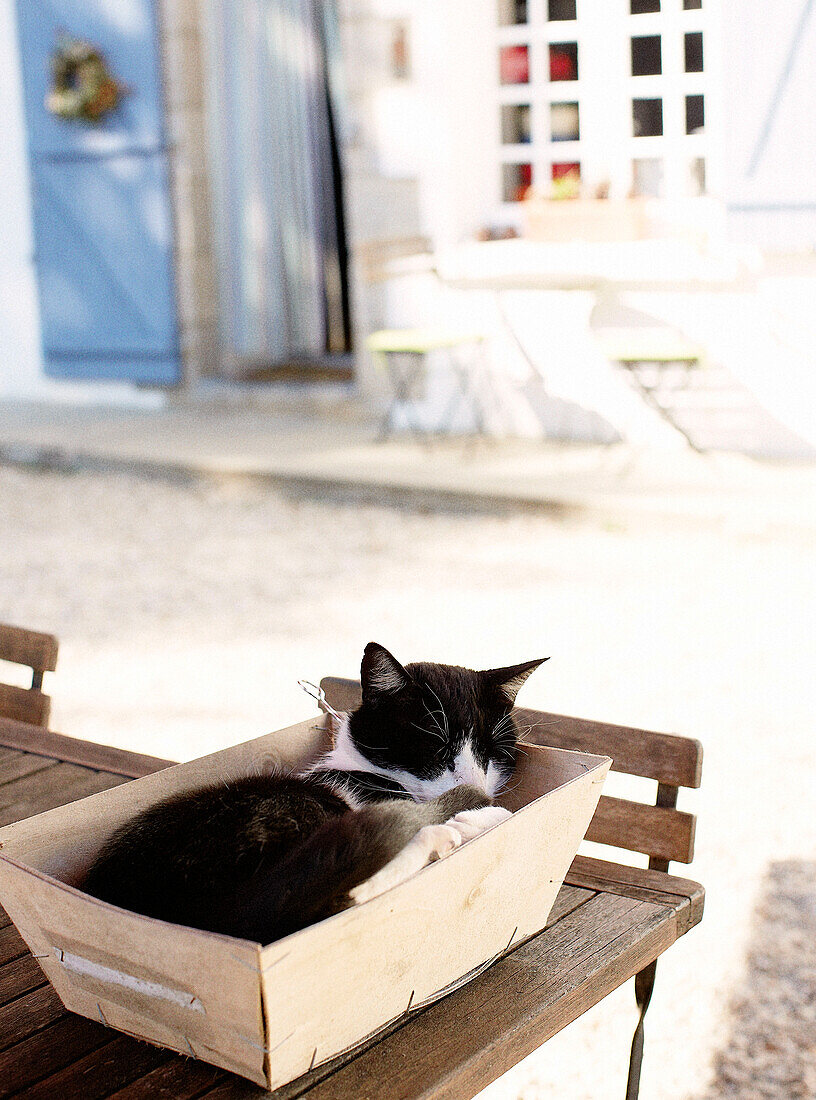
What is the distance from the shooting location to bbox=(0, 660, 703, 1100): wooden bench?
897 millimetres

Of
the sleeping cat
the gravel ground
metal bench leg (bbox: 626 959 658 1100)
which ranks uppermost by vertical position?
the sleeping cat

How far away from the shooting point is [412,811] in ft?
3.05

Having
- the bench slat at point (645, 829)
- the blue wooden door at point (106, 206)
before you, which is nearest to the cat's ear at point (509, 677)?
the bench slat at point (645, 829)

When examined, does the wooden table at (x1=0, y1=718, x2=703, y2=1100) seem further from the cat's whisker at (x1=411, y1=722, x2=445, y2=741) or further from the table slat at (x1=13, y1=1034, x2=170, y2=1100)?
the cat's whisker at (x1=411, y1=722, x2=445, y2=741)

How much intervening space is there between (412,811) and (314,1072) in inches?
7.8

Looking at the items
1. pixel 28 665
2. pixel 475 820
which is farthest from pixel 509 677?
pixel 28 665

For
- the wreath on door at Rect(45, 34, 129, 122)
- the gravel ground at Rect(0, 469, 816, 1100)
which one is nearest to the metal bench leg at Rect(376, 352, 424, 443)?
the gravel ground at Rect(0, 469, 816, 1100)

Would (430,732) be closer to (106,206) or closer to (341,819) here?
(341,819)

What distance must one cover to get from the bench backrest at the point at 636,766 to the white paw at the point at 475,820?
377 millimetres

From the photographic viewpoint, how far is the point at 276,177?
8.38 metres

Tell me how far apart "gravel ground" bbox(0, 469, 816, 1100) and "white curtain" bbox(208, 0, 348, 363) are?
2.32 m

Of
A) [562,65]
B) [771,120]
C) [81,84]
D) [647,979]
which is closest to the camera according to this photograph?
[647,979]

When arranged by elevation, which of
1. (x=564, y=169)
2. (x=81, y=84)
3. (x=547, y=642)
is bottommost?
(x=547, y=642)

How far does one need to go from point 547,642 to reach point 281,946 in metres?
3.32
